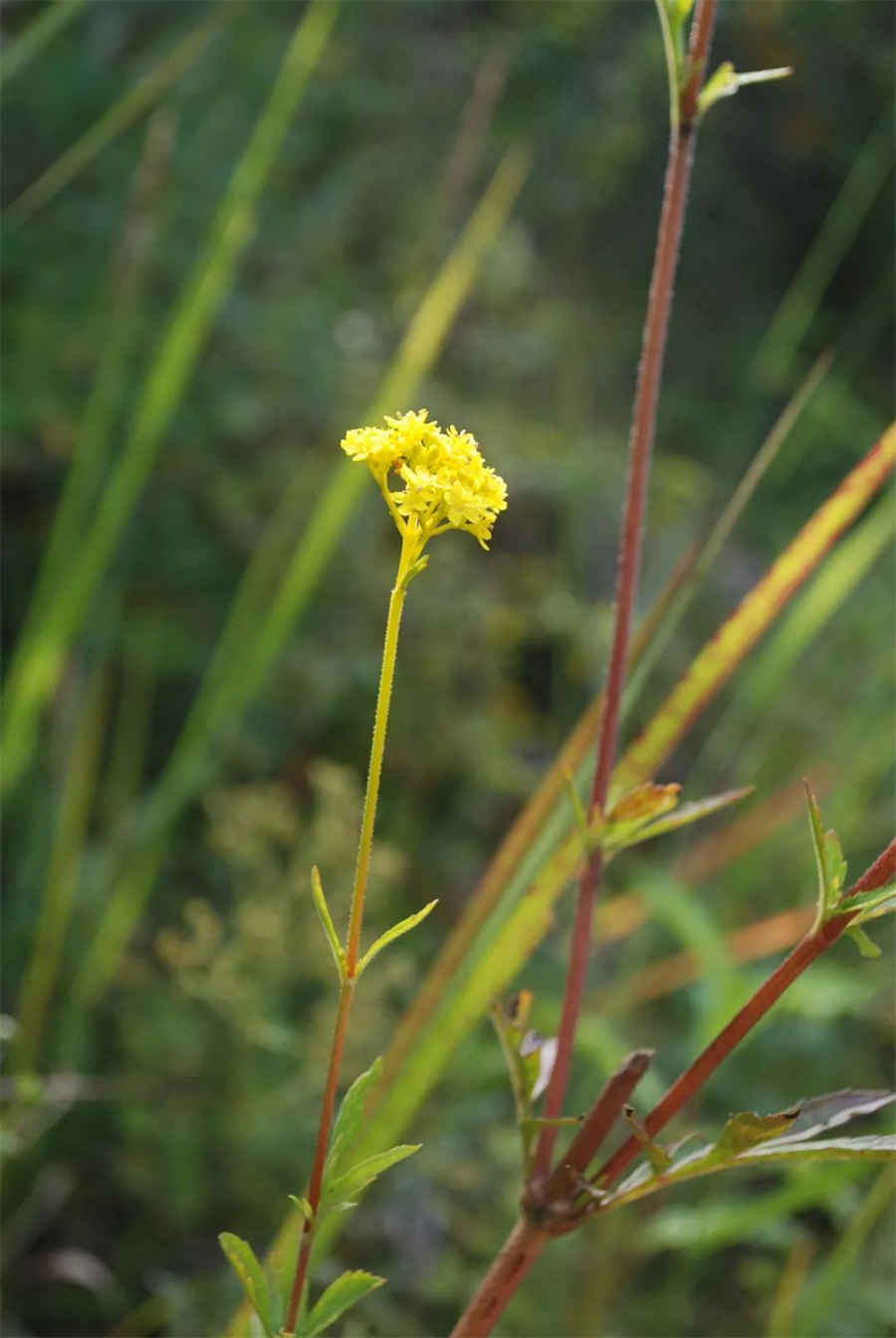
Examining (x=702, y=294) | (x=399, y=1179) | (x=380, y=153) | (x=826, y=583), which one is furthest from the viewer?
(x=702, y=294)

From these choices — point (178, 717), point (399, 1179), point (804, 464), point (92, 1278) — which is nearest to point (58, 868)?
point (92, 1278)

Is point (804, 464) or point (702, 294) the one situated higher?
point (702, 294)

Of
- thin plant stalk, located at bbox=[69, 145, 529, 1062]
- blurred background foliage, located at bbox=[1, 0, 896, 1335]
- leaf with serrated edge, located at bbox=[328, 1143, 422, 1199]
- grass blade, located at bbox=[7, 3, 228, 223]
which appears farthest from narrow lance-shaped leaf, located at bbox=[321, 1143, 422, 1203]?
grass blade, located at bbox=[7, 3, 228, 223]

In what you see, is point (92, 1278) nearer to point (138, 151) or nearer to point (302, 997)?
point (302, 997)

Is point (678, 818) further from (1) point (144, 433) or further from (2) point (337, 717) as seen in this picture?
(2) point (337, 717)

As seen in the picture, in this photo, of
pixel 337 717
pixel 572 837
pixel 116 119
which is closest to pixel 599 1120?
pixel 572 837

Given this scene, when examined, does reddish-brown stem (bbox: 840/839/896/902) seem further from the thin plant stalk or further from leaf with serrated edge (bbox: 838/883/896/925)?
the thin plant stalk
